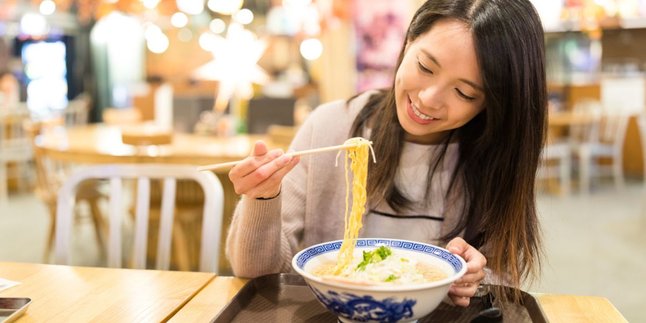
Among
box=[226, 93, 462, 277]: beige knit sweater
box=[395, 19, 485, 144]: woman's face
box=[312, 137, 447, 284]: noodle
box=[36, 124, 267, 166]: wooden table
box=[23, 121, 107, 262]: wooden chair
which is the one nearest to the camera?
box=[312, 137, 447, 284]: noodle

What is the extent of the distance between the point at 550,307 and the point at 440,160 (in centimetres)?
51

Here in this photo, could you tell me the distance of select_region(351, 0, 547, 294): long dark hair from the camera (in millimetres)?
1314

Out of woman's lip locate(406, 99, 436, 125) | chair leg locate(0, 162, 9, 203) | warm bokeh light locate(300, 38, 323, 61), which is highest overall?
warm bokeh light locate(300, 38, 323, 61)

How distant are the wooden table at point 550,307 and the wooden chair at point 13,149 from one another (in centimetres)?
609

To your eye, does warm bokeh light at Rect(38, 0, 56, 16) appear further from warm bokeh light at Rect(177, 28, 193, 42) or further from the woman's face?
the woman's face

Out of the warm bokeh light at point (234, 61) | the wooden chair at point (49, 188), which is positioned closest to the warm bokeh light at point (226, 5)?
the warm bokeh light at point (234, 61)

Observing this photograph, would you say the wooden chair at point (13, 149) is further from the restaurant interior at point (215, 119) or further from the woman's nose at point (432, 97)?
the woman's nose at point (432, 97)

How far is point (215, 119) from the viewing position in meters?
4.52

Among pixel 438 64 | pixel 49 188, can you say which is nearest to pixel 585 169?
pixel 49 188

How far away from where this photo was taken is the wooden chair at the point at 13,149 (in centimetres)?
671

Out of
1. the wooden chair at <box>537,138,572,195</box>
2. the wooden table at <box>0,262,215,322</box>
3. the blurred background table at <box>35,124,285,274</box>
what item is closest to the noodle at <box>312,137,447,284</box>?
the wooden table at <box>0,262,215,322</box>

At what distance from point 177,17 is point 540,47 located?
4.67 m

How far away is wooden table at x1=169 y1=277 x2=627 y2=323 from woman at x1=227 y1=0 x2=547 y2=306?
88 millimetres

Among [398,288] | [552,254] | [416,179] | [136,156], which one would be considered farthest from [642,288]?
[398,288]
